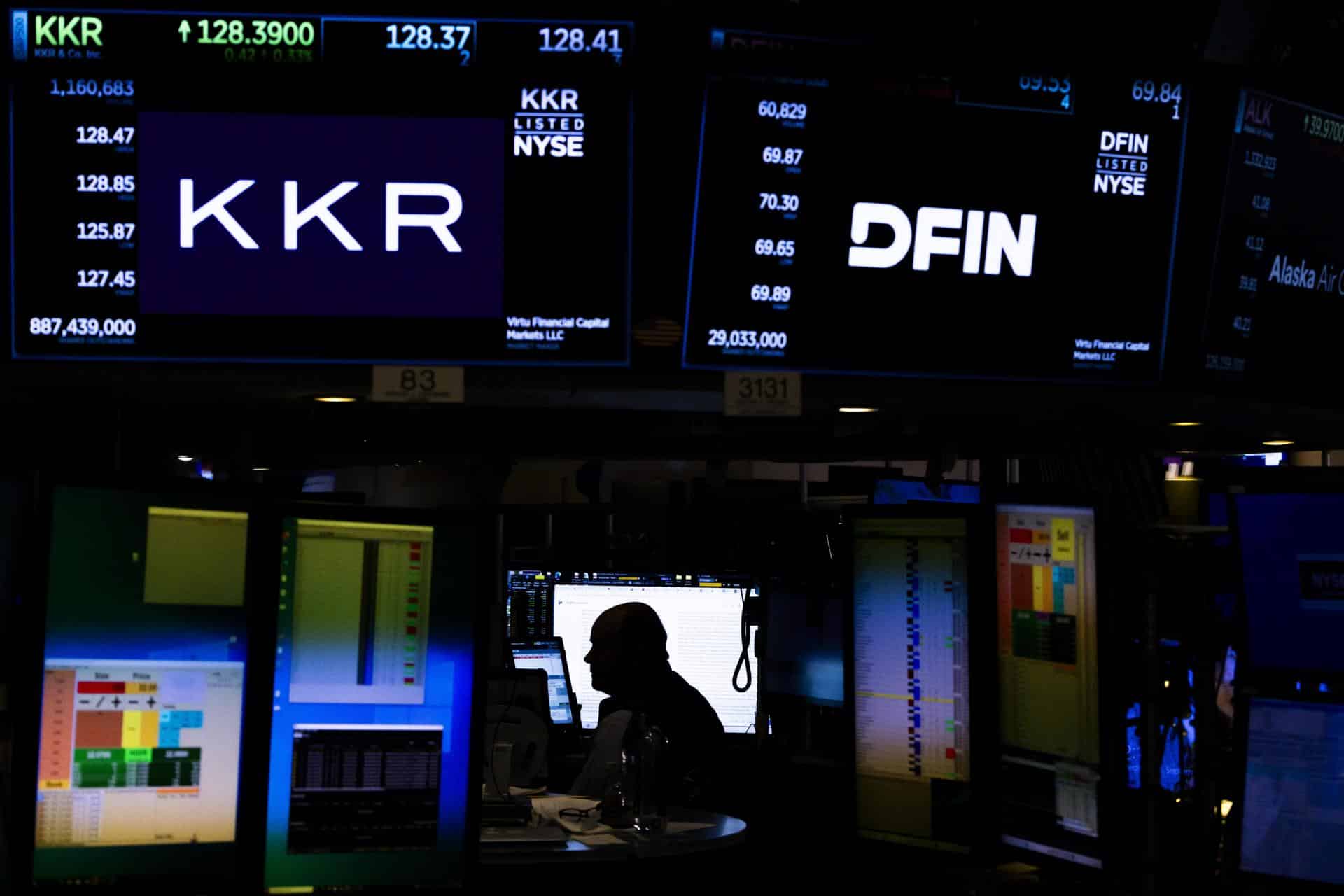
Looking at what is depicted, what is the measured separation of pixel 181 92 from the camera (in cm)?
340

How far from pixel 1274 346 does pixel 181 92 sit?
308 centimetres

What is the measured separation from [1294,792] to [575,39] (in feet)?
7.90

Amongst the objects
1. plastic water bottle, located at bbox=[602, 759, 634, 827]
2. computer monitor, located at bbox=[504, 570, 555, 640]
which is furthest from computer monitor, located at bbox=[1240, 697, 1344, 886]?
computer monitor, located at bbox=[504, 570, 555, 640]

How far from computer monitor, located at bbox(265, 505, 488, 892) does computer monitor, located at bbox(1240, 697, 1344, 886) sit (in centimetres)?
176

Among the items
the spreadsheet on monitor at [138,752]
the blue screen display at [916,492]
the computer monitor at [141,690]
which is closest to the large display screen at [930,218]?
the computer monitor at [141,690]

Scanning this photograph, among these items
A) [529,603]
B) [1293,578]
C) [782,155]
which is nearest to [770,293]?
[782,155]

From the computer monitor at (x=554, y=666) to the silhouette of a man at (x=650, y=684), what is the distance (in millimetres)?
1261

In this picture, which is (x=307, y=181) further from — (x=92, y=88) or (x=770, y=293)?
(x=770, y=293)

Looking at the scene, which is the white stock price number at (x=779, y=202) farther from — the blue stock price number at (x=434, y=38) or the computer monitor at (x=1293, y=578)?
the computer monitor at (x=1293, y=578)

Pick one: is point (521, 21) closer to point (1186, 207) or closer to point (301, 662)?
point (301, 662)

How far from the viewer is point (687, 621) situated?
23.9ft

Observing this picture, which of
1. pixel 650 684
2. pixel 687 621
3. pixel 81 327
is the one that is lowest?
A: pixel 650 684

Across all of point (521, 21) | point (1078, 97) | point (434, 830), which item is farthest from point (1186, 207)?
point (434, 830)

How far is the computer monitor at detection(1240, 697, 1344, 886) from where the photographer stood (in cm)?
319
